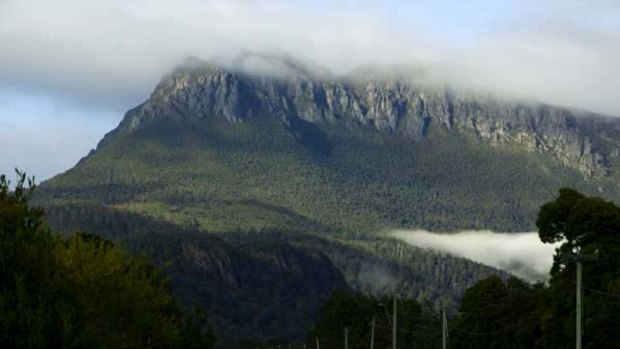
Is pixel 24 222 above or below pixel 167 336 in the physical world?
above

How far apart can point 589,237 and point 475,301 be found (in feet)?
96.8

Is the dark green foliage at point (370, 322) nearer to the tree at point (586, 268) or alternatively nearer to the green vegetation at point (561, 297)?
the green vegetation at point (561, 297)

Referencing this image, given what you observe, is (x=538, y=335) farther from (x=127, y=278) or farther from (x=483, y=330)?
(x=127, y=278)

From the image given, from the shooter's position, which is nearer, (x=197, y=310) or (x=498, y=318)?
(x=498, y=318)

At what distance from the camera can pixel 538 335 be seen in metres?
88.9

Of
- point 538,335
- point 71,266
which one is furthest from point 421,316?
point 71,266

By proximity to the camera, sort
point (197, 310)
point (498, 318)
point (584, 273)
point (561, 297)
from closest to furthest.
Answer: point (561, 297), point (584, 273), point (498, 318), point (197, 310)

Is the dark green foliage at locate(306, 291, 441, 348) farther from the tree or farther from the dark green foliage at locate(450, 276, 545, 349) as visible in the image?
the tree

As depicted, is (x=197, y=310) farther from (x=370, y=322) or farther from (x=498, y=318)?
(x=498, y=318)

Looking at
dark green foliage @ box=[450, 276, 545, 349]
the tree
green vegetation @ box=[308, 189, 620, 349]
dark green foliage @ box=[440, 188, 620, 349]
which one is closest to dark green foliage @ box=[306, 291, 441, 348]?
green vegetation @ box=[308, 189, 620, 349]

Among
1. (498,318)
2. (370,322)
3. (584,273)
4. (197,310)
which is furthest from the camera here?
(370,322)

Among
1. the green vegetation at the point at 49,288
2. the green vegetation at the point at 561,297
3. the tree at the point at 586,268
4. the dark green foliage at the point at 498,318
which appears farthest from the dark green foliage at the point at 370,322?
the green vegetation at the point at 49,288

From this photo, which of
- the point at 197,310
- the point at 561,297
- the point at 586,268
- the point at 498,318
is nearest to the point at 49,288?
the point at 561,297

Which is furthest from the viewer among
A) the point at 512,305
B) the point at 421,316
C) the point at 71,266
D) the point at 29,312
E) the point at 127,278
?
the point at 421,316
